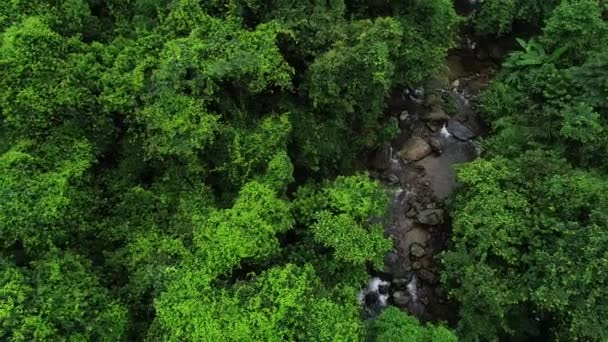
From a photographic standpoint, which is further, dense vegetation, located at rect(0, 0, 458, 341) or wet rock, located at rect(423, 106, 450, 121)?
wet rock, located at rect(423, 106, 450, 121)

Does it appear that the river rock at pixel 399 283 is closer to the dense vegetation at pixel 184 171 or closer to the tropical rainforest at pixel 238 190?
the tropical rainforest at pixel 238 190

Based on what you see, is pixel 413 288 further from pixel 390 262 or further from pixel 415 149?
pixel 415 149

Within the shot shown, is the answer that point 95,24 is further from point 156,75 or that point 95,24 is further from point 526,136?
point 526,136

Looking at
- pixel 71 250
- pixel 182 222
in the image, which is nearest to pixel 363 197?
pixel 182 222

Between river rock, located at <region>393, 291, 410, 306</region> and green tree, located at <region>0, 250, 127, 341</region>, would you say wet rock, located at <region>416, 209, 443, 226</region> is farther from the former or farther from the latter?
green tree, located at <region>0, 250, 127, 341</region>

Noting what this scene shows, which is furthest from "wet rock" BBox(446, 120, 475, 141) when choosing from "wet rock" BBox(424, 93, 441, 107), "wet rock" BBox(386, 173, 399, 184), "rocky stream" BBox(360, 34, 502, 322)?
"wet rock" BBox(386, 173, 399, 184)

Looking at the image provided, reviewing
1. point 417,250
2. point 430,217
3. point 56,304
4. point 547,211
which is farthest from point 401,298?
point 56,304

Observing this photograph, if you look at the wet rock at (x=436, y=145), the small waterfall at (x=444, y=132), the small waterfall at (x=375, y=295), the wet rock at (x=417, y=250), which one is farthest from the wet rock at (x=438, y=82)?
the small waterfall at (x=375, y=295)

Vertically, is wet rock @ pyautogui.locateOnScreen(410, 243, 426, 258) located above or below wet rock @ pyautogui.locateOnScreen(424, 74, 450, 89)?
below
